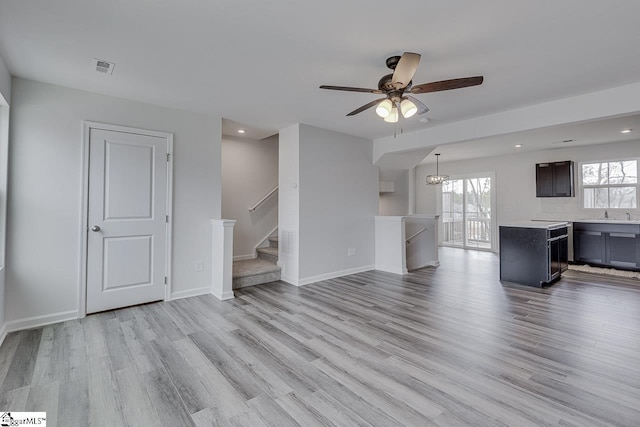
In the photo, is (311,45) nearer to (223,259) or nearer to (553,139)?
(223,259)

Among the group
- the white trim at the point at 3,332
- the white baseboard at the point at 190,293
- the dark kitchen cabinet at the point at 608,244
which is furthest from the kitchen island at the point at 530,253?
the white trim at the point at 3,332

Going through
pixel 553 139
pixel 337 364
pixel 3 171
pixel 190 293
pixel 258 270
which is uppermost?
pixel 553 139

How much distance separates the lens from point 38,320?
3.05 meters

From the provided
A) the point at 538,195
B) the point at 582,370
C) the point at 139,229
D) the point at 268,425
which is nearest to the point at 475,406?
the point at 582,370

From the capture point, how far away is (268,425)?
1.67 meters

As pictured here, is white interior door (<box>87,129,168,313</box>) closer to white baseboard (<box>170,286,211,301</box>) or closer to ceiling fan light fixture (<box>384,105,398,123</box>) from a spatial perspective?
white baseboard (<box>170,286,211,301</box>)

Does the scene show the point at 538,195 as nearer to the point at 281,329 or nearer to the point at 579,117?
the point at 579,117

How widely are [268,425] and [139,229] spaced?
2902 millimetres

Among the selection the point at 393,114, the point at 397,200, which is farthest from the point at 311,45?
the point at 397,200

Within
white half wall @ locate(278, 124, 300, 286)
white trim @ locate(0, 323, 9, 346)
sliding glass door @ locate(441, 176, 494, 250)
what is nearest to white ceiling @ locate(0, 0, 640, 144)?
white half wall @ locate(278, 124, 300, 286)

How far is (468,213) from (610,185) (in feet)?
9.98

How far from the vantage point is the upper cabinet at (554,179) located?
6.58m

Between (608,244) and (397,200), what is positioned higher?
(397,200)

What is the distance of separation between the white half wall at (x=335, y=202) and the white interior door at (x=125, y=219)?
195 centimetres
